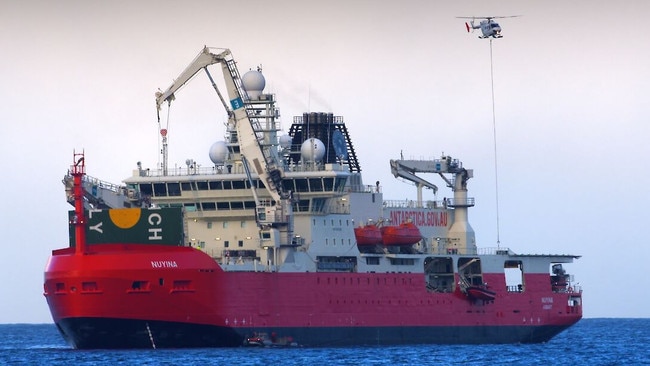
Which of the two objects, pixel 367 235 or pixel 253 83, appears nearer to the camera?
pixel 253 83

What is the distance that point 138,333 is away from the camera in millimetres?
70062

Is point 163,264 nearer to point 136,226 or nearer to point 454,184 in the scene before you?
point 136,226

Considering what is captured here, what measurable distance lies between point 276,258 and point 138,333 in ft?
25.8

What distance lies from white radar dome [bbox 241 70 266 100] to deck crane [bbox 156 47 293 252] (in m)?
0.46

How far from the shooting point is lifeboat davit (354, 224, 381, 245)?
3125 inches

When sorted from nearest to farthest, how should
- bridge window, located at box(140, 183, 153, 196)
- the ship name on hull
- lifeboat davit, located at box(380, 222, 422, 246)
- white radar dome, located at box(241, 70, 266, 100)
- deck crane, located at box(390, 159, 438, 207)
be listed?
the ship name on hull < white radar dome, located at box(241, 70, 266, 100) < bridge window, located at box(140, 183, 153, 196) < lifeboat davit, located at box(380, 222, 422, 246) < deck crane, located at box(390, 159, 438, 207)

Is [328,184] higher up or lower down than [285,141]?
lower down

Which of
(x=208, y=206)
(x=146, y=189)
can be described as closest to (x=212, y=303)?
(x=208, y=206)

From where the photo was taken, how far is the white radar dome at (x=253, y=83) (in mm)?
78375

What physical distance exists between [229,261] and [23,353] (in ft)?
39.5

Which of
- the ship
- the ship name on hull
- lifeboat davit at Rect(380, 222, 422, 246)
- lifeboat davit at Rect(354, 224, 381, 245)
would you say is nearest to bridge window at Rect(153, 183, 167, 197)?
the ship

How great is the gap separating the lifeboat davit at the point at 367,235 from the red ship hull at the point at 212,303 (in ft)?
5.55

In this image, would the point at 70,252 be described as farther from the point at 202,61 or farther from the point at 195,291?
the point at 202,61

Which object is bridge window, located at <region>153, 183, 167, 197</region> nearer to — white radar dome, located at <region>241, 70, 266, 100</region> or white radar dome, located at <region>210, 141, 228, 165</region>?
white radar dome, located at <region>210, 141, 228, 165</region>
